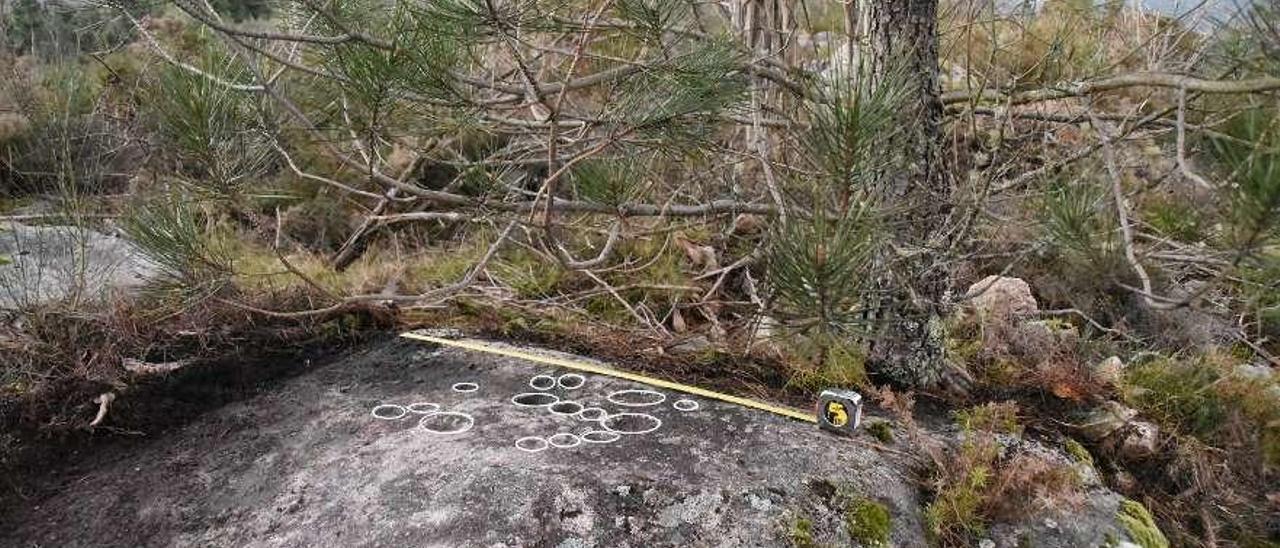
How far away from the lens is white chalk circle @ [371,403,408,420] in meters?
2.00

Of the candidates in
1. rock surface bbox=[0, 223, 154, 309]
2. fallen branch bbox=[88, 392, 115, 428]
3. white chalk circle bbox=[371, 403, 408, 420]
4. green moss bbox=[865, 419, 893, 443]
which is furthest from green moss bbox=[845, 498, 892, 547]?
rock surface bbox=[0, 223, 154, 309]

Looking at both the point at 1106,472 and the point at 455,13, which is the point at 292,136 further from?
the point at 1106,472

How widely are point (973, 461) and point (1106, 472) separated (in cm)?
51

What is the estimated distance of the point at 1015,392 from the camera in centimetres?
229

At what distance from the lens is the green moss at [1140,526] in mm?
1755

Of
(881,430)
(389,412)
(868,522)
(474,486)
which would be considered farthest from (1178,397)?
(389,412)

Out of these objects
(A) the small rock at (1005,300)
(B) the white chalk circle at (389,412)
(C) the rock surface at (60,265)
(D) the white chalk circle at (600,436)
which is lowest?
(A) the small rock at (1005,300)

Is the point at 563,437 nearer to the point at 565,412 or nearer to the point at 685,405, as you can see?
the point at 565,412

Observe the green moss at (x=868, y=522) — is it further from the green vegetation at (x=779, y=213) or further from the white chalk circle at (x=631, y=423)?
the white chalk circle at (x=631, y=423)

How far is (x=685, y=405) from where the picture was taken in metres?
2.08

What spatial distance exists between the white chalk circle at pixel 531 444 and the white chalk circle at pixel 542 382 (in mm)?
316

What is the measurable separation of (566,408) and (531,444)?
0.73 feet

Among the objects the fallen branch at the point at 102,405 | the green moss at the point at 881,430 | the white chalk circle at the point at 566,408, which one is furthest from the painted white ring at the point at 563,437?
the fallen branch at the point at 102,405

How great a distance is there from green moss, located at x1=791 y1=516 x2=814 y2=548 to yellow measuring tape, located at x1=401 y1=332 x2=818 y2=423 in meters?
0.40
